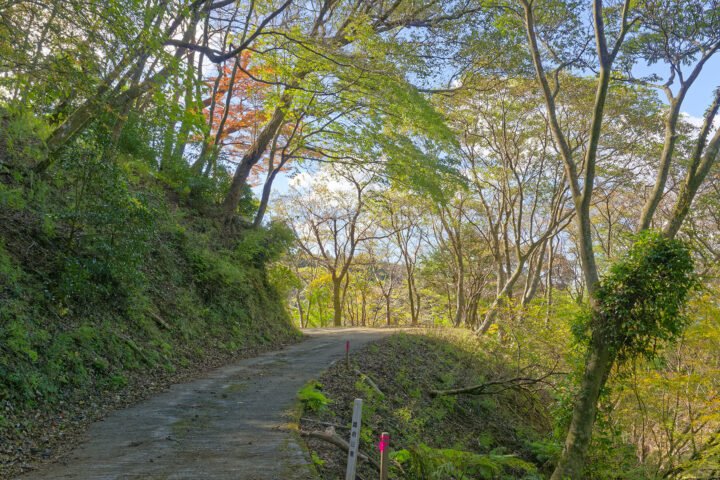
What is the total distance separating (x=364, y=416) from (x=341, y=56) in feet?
24.6

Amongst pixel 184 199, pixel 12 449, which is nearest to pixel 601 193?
pixel 184 199

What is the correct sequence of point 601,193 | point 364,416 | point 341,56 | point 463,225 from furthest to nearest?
point 463,225 → point 601,193 → point 341,56 → point 364,416

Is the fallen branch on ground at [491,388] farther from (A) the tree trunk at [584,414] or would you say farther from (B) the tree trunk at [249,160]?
(B) the tree trunk at [249,160]

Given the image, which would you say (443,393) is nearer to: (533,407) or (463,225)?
(533,407)

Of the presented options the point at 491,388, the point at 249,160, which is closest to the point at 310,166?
the point at 249,160

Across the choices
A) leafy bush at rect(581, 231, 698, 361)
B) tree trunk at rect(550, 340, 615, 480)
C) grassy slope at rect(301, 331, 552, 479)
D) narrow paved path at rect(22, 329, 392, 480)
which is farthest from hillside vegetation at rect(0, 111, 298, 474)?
leafy bush at rect(581, 231, 698, 361)

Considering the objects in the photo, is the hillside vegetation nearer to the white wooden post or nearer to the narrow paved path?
the narrow paved path

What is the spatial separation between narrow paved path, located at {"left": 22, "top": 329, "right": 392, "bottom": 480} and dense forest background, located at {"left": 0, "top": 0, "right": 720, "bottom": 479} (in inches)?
35.3

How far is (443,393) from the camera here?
35.0 feet

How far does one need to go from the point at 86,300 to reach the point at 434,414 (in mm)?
7425

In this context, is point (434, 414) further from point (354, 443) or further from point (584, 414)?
point (354, 443)

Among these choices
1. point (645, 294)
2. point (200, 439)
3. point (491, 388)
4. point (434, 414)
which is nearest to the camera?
point (200, 439)

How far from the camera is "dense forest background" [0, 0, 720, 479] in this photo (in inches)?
245

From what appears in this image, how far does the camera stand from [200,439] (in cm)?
472
